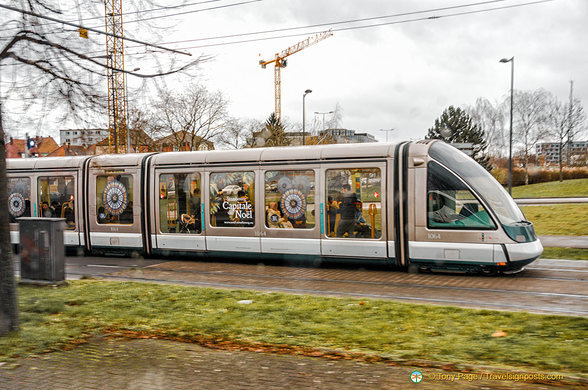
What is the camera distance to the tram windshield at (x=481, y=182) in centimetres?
995

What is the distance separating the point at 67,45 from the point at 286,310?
4.40 m

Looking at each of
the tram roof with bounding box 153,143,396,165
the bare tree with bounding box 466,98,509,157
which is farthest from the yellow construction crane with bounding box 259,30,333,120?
the tram roof with bounding box 153,143,396,165

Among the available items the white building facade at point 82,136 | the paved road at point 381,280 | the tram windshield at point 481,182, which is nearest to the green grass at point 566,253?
the paved road at point 381,280

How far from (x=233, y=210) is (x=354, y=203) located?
2.97 metres

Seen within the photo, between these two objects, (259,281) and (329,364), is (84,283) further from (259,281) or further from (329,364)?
(329,364)

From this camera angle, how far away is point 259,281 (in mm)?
10086

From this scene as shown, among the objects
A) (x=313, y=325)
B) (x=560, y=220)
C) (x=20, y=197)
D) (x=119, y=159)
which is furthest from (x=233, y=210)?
(x=560, y=220)

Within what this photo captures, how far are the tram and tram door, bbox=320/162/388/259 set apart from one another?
21 mm

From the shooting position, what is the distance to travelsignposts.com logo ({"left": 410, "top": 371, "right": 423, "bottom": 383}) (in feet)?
14.0

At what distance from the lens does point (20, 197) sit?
14.7m

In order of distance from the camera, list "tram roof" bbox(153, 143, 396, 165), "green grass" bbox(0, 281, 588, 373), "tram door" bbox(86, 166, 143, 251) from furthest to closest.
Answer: "tram door" bbox(86, 166, 143, 251) → "tram roof" bbox(153, 143, 396, 165) → "green grass" bbox(0, 281, 588, 373)

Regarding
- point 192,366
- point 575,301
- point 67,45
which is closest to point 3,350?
point 192,366

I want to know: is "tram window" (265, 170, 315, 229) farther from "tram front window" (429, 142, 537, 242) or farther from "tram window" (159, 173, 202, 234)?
"tram front window" (429, 142, 537, 242)

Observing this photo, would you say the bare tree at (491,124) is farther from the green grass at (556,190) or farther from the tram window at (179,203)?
the tram window at (179,203)
